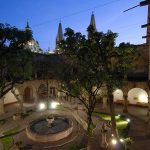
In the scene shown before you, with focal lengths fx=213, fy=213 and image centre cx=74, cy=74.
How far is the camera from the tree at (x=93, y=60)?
15.5 m

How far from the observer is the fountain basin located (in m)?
19.9

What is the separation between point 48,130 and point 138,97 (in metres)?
17.3

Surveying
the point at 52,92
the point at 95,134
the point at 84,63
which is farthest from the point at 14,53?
the point at 52,92

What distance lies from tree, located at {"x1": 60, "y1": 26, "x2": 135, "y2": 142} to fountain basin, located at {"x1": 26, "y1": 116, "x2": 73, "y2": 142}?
226 inches

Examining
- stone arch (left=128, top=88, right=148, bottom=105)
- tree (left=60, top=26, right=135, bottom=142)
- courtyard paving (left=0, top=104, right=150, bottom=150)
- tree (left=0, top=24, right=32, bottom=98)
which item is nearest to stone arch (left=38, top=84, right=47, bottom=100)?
courtyard paving (left=0, top=104, right=150, bottom=150)

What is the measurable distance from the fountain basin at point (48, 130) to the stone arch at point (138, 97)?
1358 centimetres

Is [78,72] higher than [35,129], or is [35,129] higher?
[78,72]

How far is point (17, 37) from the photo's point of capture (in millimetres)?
17906

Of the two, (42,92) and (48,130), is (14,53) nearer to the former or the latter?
(48,130)

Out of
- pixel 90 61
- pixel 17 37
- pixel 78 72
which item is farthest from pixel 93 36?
pixel 17 37

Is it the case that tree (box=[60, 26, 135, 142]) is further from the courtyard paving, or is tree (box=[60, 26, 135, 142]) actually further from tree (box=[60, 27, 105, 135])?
the courtyard paving

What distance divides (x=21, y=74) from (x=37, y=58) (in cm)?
1981

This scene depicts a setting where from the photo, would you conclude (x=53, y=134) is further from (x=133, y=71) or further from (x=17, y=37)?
(x=133, y=71)

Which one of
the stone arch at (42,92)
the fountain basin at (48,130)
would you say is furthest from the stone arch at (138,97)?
the stone arch at (42,92)
